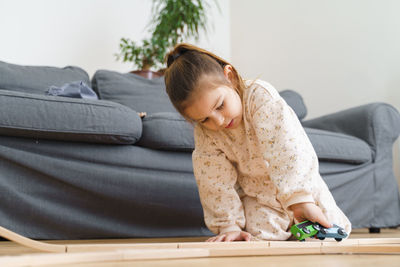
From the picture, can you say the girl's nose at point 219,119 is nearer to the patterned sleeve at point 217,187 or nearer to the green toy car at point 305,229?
the patterned sleeve at point 217,187

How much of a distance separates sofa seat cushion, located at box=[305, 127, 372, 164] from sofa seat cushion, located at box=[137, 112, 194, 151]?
48 cm

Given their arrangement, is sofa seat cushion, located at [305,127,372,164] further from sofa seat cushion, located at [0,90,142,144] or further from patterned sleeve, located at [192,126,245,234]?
sofa seat cushion, located at [0,90,142,144]

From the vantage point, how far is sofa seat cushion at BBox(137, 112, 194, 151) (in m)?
1.35

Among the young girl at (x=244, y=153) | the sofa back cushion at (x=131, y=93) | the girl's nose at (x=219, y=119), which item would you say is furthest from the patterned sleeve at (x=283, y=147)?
the sofa back cushion at (x=131, y=93)

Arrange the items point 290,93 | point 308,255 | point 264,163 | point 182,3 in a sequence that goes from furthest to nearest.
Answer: point 182,3
point 290,93
point 264,163
point 308,255

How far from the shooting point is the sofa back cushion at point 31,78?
1.65 meters

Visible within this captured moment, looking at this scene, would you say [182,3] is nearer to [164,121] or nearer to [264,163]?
[164,121]

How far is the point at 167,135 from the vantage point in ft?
4.44

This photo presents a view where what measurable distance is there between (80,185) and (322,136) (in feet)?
2.94

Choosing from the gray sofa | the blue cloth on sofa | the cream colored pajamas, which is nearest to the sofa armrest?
the gray sofa

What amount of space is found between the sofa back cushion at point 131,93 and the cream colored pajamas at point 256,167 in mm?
758

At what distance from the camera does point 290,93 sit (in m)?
2.12

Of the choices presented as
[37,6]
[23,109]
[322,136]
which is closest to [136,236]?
[23,109]

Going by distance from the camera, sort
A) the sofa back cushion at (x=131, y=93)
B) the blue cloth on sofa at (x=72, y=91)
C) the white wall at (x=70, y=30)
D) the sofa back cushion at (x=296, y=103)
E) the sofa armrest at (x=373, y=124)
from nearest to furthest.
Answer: the blue cloth on sofa at (x=72, y=91), the sofa armrest at (x=373, y=124), the sofa back cushion at (x=131, y=93), the sofa back cushion at (x=296, y=103), the white wall at (x=70, y=30)
